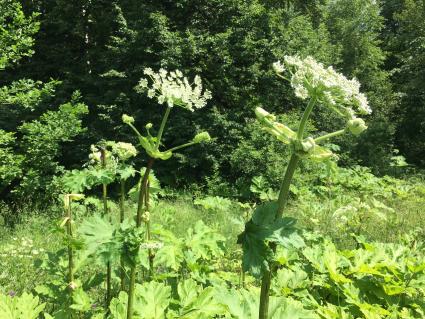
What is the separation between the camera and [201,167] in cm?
1191

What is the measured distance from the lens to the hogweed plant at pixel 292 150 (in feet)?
4.83

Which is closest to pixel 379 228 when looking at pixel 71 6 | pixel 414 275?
pixel 414 275

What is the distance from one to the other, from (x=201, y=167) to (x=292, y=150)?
1039 cm

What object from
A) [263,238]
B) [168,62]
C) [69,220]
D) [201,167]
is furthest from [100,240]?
[201,167]

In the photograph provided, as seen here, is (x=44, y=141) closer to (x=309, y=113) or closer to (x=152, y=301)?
(x=152, y=301)

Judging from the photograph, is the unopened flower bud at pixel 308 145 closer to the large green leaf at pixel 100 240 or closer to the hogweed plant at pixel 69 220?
the large green leaf at pixel 100 240

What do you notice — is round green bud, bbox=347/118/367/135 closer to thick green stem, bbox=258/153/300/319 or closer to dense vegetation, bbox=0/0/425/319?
dense vegetation, bbox=0/0/425/319

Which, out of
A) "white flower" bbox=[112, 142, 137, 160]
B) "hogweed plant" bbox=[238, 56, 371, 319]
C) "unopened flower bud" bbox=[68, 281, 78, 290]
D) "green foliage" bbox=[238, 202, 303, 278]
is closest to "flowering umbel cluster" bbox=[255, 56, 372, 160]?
"hogweed plant" bbox=[238, 56, 371, 319]

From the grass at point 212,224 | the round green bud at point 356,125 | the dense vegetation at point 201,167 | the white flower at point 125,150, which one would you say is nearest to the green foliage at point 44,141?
the dense vegetation at point 201,167

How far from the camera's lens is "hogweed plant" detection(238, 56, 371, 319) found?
1471mm

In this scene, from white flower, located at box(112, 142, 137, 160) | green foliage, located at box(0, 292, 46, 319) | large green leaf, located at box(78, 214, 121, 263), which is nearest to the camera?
large green leaf, located at box(78, 214, 121, 263)

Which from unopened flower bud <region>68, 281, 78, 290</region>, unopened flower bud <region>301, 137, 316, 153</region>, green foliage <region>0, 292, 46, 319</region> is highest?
unopened flower bud <region>301, 137, 316, 153</region>

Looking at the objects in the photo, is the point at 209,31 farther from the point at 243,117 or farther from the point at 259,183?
the point at 259,183

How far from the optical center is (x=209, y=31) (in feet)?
40.1
